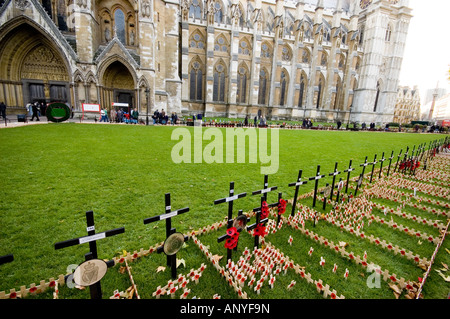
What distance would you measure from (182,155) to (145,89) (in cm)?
1552

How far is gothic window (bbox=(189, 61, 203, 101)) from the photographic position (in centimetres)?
3219

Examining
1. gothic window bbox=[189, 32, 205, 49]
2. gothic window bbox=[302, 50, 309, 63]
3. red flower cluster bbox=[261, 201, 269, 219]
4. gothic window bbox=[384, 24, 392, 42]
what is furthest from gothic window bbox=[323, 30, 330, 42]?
red flower cluster bbox=[261, 201, 269, 219]

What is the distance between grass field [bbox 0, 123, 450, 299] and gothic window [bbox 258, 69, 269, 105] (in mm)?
30680

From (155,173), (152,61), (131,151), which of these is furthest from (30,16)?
(155,173)

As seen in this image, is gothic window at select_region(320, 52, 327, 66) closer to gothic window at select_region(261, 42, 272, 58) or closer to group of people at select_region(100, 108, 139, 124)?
gothic window at select_region(261, 42, 272, 58)

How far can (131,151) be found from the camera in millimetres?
9000

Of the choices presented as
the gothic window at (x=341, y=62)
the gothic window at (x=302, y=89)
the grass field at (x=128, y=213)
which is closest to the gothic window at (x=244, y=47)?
the gothic window at (x=302, y=89)

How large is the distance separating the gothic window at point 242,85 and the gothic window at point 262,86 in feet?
9.72

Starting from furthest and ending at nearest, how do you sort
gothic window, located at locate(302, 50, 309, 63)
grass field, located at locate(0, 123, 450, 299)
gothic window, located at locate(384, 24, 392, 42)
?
gothic window, located at locate(384, 24, 392, 42), gothic window, located at locate(302, 50, 309, 63), grass field, located at locate(0, 123, 450, 299)

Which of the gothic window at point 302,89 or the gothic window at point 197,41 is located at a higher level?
the gothic window at point 197,41

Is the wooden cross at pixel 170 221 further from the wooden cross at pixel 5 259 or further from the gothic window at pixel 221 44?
the gothic window at pixel 221 44

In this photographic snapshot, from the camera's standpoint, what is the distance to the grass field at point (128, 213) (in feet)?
8.91

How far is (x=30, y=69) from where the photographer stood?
20297 mm
